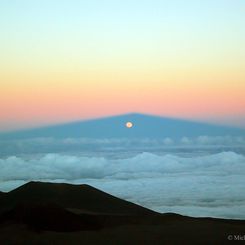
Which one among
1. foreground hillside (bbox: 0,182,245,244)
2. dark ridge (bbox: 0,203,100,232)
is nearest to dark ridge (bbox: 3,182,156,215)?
foreground hillside (bbox: 0,182,245,244)

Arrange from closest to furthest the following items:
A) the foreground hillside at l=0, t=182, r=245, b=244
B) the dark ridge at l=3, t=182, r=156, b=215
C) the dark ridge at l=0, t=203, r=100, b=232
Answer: the foreground hillside at l=0, t=182, r=245, b=244 → the dark ridge at l=0, t=203, r=100, b=232 → the dark ridge at l=3, t=182, r=156, b=215

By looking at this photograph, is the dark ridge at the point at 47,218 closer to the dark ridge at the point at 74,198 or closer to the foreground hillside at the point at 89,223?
the foreground hillside at the point at 89,223

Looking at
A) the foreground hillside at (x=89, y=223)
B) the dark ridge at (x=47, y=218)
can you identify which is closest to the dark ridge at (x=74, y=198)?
the foreground hillside at (x=89, y=223)

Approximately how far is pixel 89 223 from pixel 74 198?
21576mm

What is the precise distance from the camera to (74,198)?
229ft

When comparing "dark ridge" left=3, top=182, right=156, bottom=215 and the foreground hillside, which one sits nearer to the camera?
the foreground hillside

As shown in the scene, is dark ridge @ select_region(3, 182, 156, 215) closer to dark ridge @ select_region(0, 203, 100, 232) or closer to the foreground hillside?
the foreground hillside

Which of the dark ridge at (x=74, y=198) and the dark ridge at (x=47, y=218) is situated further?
the dark ridge at (x=74, y=198)

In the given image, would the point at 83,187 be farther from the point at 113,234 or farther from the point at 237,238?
the point at 237,238

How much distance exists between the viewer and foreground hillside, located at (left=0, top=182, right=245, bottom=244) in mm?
35812

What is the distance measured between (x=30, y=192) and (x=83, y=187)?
39.6 ft

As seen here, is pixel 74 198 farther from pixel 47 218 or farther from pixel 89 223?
pixel 89 223

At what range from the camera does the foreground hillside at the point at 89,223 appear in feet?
117

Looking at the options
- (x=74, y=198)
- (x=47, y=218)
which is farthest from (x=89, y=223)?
(x=74, y=198)
